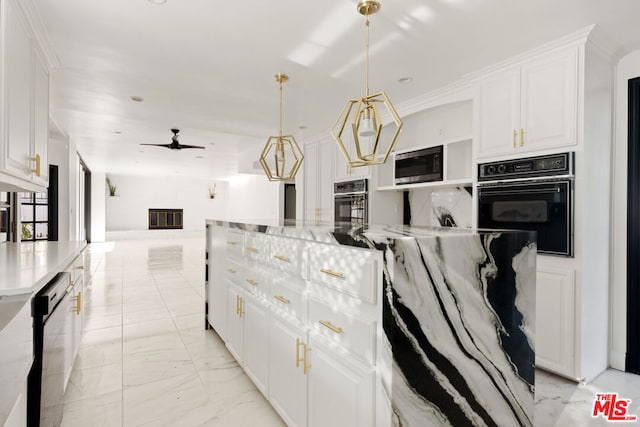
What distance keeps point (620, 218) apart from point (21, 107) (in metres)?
4.08

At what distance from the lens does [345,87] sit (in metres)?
3.50

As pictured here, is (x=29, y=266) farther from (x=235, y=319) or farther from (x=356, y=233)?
(x=356, y=233)

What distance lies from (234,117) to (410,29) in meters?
2.94

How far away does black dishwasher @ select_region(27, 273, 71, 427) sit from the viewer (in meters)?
1.32

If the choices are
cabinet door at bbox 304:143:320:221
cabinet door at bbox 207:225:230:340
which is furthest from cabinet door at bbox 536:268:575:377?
cabinet door at bbox 304:143:320:221

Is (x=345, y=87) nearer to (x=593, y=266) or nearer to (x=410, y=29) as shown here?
(x=410, y=29)

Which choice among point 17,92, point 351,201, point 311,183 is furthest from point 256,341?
point 311,183

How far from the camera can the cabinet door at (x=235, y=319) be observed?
7.68 ft

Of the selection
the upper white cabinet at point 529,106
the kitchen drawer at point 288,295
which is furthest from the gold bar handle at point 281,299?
the upper white cabinet at point 529,106

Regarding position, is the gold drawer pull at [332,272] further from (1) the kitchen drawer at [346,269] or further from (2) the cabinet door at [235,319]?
(2) the cabinet door at [235,319]

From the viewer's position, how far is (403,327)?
1145 millimetres

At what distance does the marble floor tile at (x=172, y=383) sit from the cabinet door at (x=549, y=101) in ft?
5.63

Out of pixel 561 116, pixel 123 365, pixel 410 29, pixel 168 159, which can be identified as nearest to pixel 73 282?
pixel 123 365

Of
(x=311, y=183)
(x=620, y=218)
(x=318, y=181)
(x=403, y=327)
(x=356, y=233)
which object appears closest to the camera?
(x=403, y=327)
